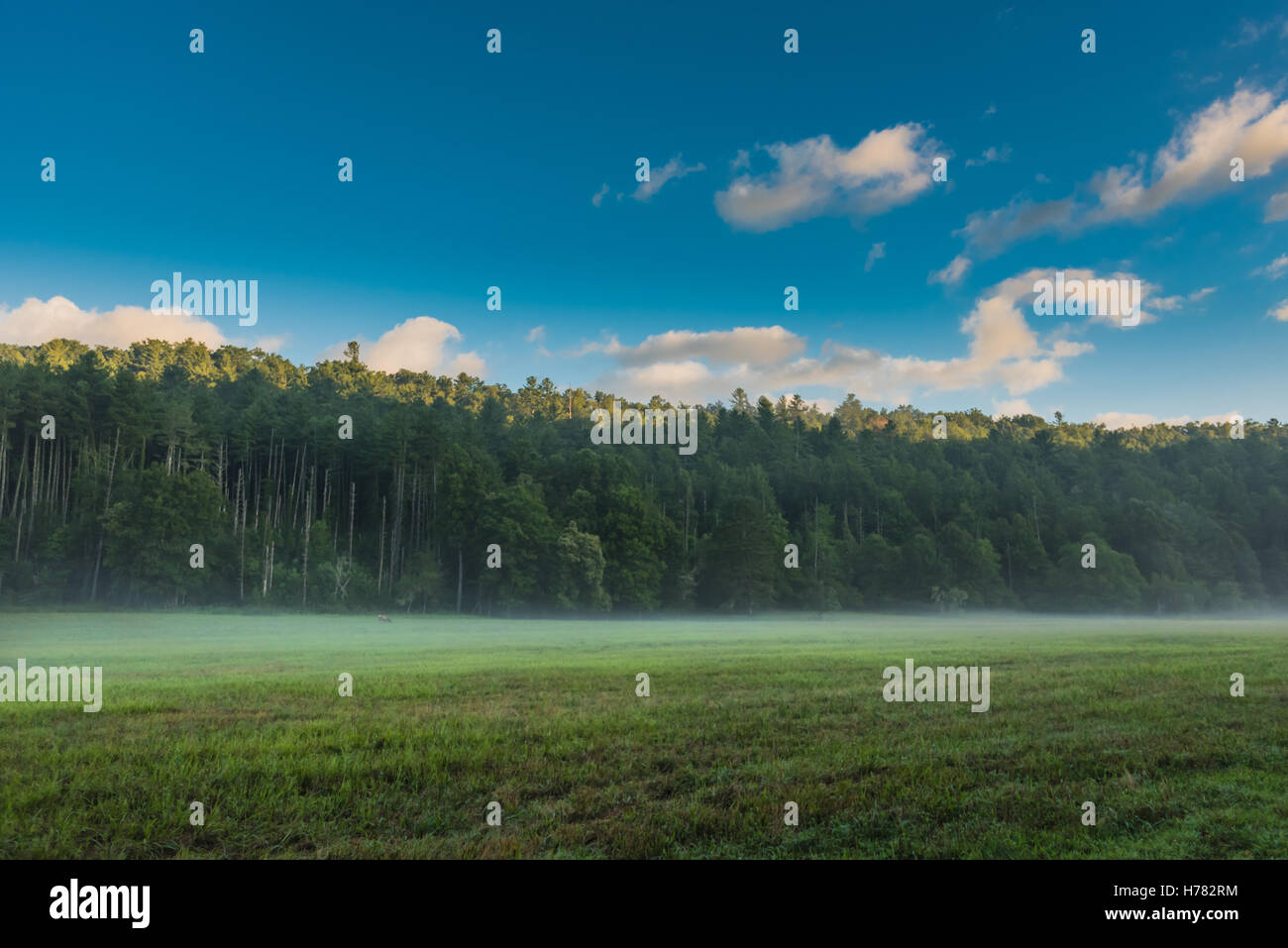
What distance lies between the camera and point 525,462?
95375 mm

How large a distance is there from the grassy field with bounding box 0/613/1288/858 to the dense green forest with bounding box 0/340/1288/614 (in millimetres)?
60966

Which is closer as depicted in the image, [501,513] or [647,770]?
[647,770]

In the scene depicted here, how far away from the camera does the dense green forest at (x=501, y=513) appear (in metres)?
68.3

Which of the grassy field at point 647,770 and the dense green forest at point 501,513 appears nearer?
the grassy field at point 647,770

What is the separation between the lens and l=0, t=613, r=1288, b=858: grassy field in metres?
5.86

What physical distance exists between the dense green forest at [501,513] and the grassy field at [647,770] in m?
61.0

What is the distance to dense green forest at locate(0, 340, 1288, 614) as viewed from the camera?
68312 millimetres

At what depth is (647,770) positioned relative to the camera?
26.3ft

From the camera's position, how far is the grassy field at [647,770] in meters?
5.86

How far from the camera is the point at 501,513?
7906 cm

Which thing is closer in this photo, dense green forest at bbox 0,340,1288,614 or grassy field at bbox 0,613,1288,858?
grassy field at bbox 0,613,1288,858

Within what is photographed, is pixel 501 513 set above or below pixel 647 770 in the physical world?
above

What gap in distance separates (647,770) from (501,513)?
7305 cm
